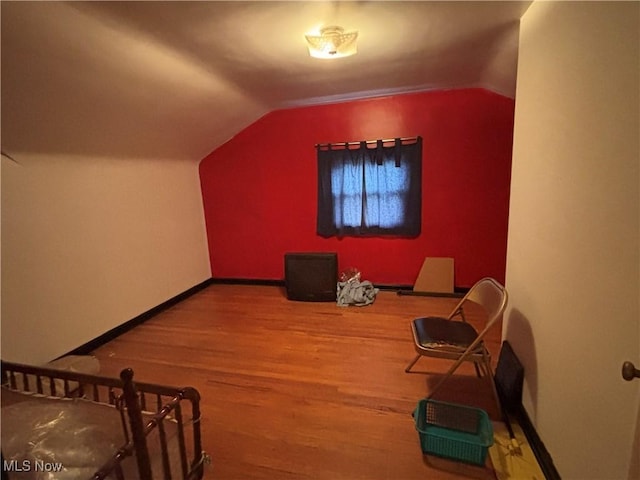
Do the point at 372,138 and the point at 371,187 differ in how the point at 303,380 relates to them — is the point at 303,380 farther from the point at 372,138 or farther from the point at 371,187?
the point at 372,138

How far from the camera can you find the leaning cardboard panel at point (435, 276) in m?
3.58

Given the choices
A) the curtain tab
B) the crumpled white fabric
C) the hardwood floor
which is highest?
the curtain tab

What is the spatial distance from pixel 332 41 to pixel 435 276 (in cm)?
260

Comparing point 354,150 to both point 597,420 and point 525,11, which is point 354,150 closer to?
point 525,11

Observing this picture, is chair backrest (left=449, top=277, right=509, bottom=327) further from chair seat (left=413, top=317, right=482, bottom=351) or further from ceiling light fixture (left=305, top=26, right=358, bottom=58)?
ceiling light fixture (left=305, top=26, right=358, bottom=58)

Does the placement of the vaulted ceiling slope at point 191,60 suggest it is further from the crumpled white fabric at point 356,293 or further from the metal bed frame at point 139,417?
the crumpled white fabric at point 356,293

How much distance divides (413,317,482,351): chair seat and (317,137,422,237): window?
5.20 ft

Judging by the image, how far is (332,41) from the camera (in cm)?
190

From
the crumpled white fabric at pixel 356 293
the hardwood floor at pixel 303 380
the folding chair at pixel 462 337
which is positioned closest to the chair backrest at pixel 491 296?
the folding chair at pixel 462 337

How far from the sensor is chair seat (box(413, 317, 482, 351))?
1.93 metres

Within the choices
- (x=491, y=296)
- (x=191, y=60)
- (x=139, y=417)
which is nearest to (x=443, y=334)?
(x=491, y=296)

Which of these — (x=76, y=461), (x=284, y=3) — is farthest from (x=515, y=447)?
(x=284, y=3)

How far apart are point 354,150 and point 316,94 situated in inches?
27.2

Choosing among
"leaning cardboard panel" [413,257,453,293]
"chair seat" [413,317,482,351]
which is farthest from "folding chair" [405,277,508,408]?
"leaning cardboard panel" [413,257,453,293]
